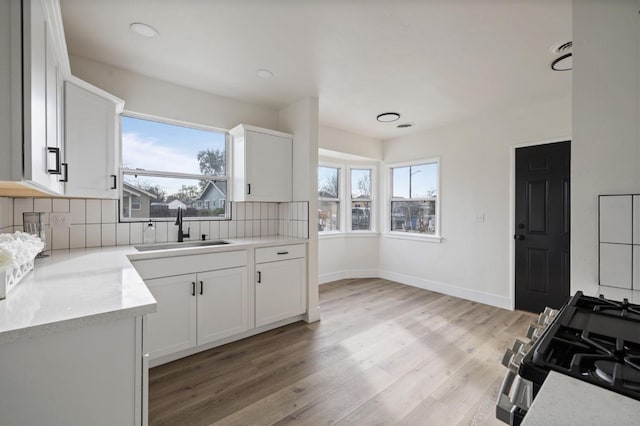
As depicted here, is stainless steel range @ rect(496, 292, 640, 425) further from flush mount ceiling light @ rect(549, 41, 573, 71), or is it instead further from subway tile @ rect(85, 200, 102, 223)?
subway tile @ rect(85, 200, 102, 223)

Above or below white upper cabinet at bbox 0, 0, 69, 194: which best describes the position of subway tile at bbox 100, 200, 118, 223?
below

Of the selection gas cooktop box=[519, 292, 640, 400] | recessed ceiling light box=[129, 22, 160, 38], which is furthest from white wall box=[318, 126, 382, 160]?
gas cooktop box=[519, 292, 640, 400]

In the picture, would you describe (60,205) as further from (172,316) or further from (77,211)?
(172,316)

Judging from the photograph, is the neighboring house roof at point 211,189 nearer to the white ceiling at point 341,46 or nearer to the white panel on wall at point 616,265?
the white ceiling at point 341,46

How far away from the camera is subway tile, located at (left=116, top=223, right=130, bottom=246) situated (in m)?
2.50

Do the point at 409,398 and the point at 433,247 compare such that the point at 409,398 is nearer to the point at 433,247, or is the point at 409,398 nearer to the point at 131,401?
the point at 131,401

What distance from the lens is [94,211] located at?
238 cm

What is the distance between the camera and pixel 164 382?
80.2 inches

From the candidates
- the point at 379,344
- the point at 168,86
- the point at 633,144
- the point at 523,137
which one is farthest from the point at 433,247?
the point at 168,86

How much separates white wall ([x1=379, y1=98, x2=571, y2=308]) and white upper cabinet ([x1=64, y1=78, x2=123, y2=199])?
152 inches

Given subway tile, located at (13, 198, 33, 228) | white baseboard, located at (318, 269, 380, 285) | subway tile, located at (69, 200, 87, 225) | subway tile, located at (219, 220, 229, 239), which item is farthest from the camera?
white baseboard, located at (318, 269, 380, 285)

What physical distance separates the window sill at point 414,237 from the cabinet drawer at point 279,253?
2.15 meters

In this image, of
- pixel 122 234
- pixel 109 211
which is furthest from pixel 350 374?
pixel 109 211

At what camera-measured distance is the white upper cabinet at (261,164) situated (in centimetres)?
301
